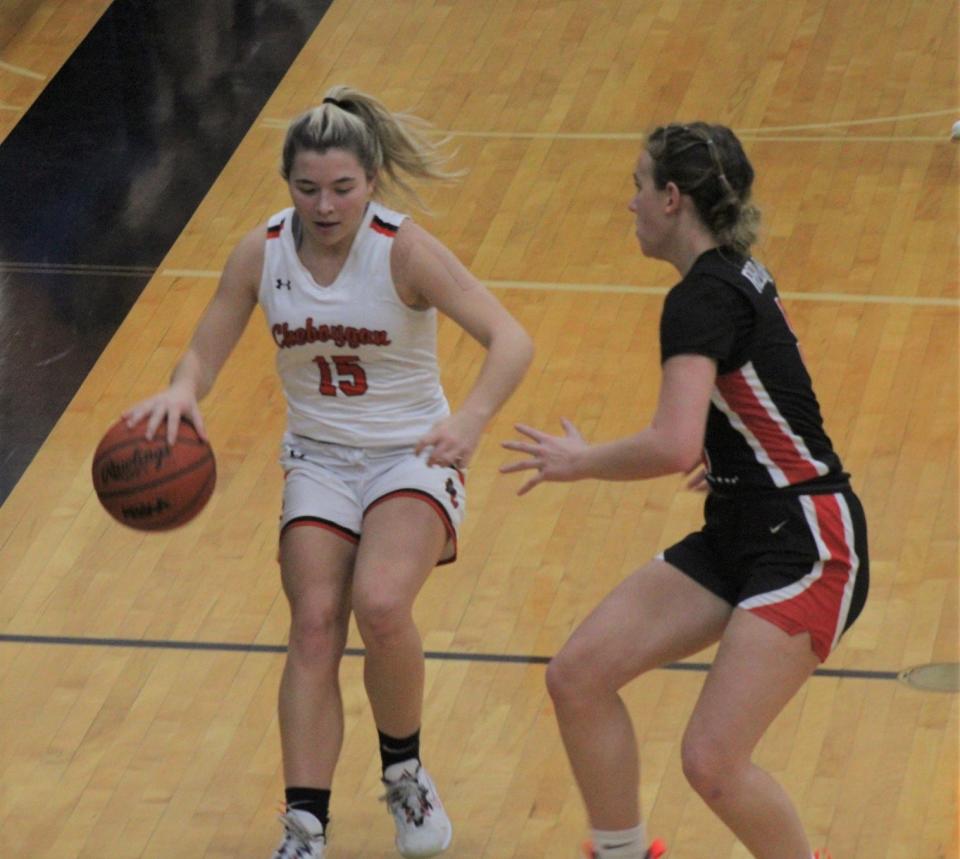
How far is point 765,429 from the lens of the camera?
4074 mm

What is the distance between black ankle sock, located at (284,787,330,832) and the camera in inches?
178

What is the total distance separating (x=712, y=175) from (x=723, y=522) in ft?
2.41

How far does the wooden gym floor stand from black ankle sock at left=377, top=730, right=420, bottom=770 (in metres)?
0.26

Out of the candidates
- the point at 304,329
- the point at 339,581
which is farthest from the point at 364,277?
the point at 339,581

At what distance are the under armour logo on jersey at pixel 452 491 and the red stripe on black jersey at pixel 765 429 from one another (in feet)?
2.94

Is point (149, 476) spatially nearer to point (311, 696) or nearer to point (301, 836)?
point (311, 696)

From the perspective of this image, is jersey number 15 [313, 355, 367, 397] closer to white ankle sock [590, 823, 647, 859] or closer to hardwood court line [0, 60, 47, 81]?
white ankle sock [590, 823, 647, 859]

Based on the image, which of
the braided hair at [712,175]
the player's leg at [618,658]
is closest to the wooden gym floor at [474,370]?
the player's leg at [618,658]

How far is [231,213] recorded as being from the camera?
8.87 meters

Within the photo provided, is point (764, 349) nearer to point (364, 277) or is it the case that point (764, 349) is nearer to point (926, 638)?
point (364, 277)

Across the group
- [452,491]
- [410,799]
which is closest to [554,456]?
[452,491]

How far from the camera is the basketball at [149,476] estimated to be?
453 centimetres

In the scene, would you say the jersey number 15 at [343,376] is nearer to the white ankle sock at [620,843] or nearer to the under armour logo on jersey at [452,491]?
the under armour logo on jersey at [452,491]

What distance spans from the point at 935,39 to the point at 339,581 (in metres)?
6.84
